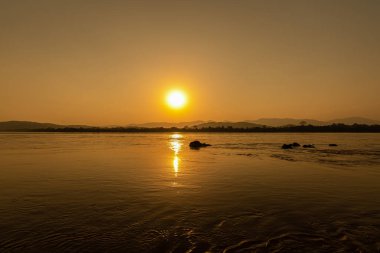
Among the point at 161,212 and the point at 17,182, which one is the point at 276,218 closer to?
the point at 161,212

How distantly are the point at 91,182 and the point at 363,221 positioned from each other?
44.5 ft

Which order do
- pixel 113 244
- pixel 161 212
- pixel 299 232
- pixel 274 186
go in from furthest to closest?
pixel 274 186 → pixel 161 212 → pixel 299 232 → pixel 113 244

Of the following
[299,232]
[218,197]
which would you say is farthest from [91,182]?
[299,232]

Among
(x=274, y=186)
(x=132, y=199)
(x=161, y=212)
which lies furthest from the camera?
(x=274, y=186)

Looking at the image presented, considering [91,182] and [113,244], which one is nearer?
[113,244]

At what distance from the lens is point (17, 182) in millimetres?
17562

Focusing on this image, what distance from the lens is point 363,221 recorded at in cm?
1019

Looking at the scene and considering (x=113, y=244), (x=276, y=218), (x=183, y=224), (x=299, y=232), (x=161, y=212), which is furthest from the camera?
(x=161, y=212)

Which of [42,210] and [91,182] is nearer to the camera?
[42,210]

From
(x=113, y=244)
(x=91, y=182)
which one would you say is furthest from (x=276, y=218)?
(x=91, y=182)

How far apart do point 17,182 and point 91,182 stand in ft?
13.2

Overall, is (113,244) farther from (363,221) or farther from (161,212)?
(363,221)

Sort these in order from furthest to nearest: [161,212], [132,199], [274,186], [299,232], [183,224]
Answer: [274,186] < [132,199] < [161,212] < [183,224] < [299,232]

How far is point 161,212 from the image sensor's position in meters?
11.3
